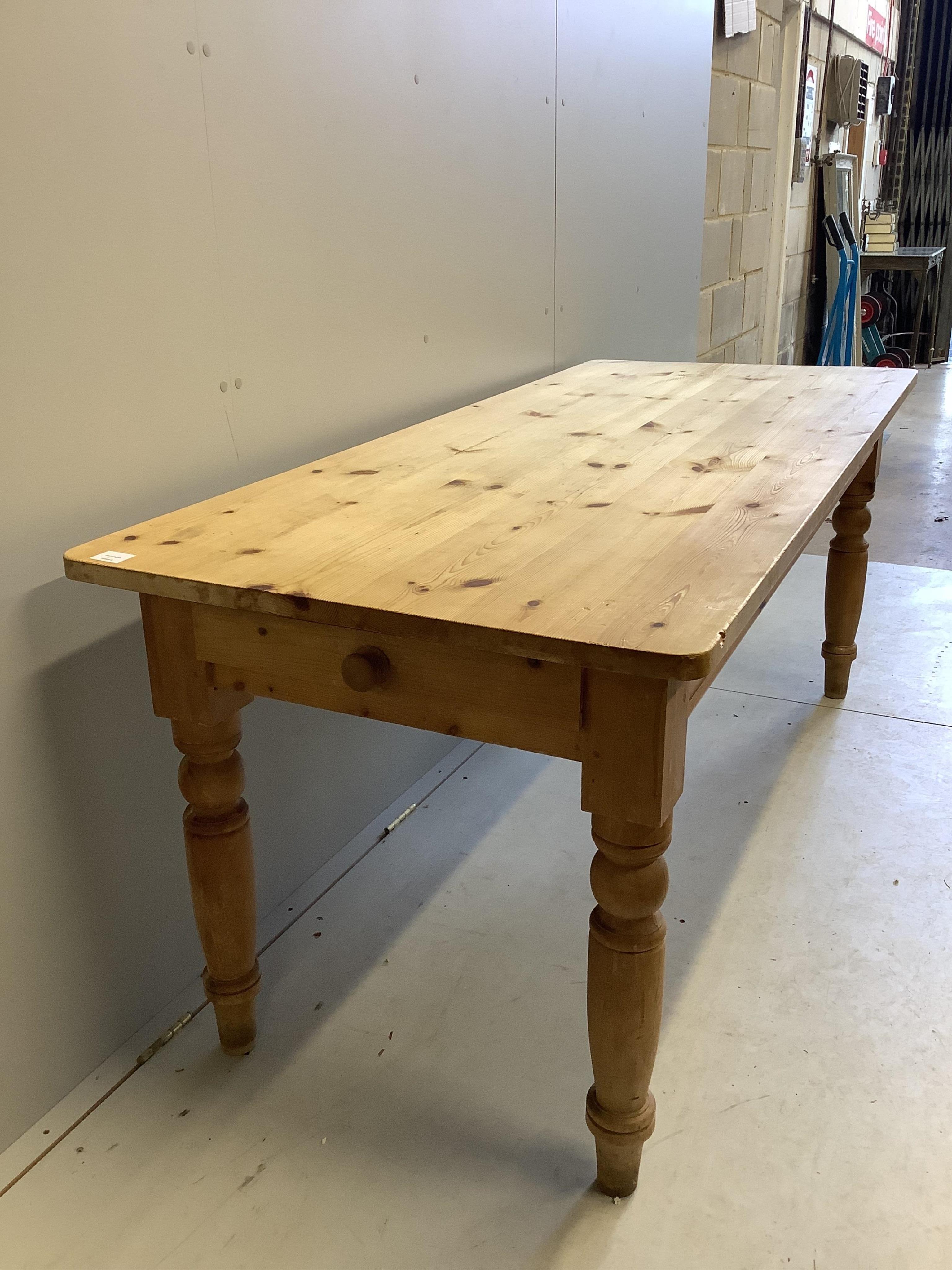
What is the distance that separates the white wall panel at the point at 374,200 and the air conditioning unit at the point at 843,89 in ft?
14.5

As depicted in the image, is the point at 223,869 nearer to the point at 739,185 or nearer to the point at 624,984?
the point at 624,984

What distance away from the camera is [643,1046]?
3.43ft

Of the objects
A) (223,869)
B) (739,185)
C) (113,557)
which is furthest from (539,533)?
(739,185)

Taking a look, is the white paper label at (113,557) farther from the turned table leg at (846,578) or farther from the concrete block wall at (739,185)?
the concrete block wall at (739,185)

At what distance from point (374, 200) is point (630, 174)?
3.98 feet

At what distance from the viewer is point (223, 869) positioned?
123cm

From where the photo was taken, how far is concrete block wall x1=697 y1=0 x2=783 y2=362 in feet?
11.1

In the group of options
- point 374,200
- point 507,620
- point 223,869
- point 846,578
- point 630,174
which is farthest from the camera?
point 630,174

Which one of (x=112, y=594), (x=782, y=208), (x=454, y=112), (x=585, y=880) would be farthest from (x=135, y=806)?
(x=782, y=208)

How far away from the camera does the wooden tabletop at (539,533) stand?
2.92ft

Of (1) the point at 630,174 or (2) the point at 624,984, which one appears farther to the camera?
(1) the point at 630,174

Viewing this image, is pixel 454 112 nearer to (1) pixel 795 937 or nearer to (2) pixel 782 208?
(1) pixel 795 937

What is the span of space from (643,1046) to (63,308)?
38.7 inches

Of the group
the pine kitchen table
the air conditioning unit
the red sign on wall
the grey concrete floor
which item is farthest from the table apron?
the red sign on wall
